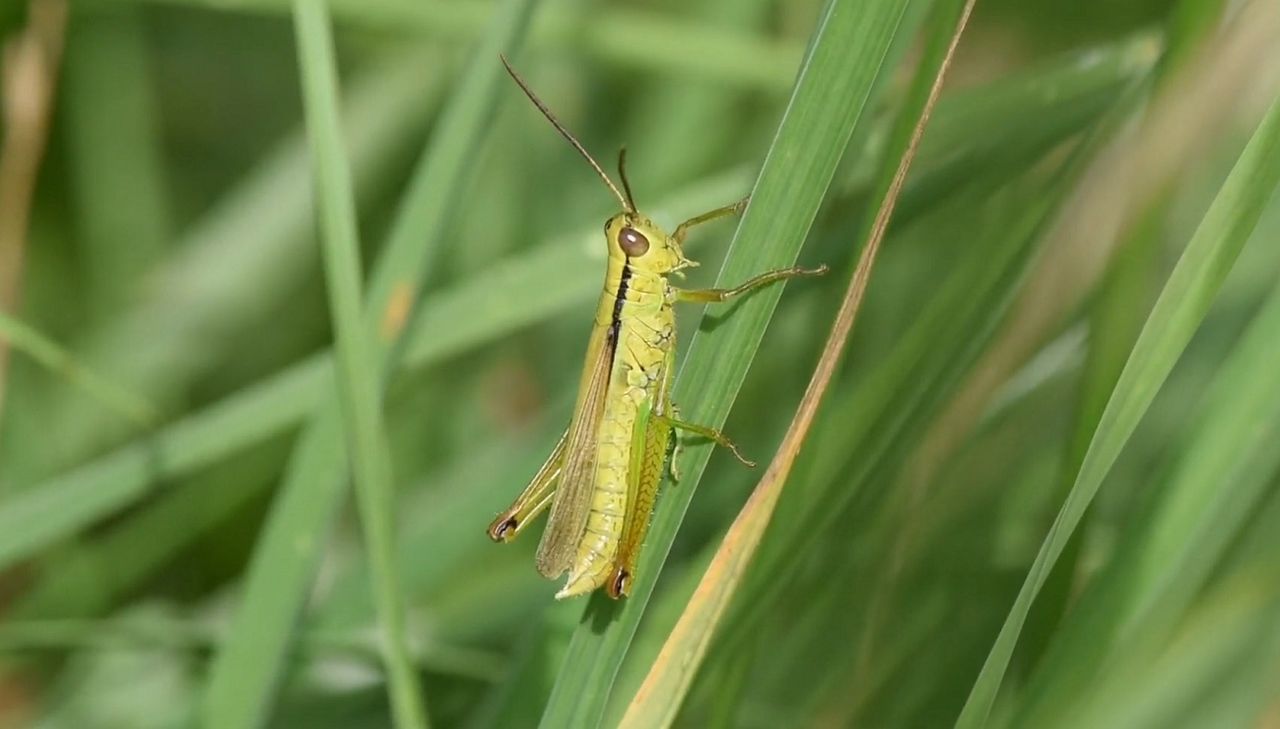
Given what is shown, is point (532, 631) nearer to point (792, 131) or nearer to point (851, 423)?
point (851, 423)

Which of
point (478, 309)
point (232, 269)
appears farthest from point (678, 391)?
point (232, 269)

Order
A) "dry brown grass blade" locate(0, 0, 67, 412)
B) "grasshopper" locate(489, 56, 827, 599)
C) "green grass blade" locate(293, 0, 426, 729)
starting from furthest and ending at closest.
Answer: "dry brown grass blade" locate(0, 0, 67, 412) → "grasshopper" locate(489, 56, 827, 599) → "green grass blade" locate(293, 0, 426, 729)

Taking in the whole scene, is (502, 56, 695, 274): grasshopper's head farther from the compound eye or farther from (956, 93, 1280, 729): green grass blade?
(956, 93, 1280, 729): green grass blade

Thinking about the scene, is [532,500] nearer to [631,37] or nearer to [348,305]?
[348,305]

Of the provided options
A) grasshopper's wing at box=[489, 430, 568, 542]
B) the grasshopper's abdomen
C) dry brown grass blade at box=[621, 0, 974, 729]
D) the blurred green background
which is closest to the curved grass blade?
the blurred green background

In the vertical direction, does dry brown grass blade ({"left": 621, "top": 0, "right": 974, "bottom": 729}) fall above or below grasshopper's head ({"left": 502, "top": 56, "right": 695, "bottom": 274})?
below

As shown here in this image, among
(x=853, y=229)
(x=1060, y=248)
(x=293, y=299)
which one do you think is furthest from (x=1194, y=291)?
(x=293, y=299)
